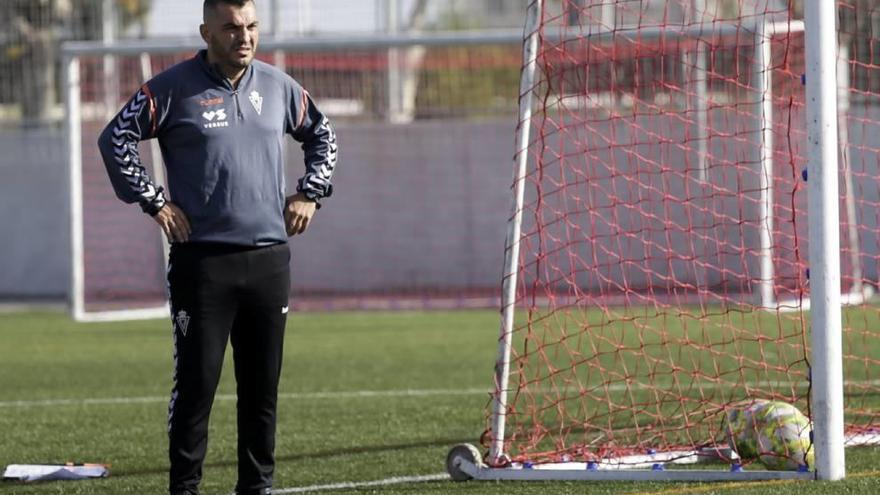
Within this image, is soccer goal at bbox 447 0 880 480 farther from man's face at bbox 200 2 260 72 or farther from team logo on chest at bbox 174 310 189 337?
man's face at bbox 200 2 260 72

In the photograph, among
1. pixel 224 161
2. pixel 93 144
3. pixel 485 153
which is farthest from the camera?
pixel 485 153

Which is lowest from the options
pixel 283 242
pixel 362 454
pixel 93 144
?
pixel 362 454

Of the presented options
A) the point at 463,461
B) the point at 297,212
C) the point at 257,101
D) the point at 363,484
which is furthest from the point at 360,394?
the point at 257,101

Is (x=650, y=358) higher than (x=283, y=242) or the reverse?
the reverse

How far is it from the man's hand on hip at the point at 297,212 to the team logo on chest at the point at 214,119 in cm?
42

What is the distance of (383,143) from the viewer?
65.0ft

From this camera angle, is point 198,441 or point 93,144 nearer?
point 198,441

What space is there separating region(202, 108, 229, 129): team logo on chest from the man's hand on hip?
0.42 m

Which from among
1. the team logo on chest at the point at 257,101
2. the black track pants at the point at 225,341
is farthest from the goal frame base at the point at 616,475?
the team logo on chest at the point at 257,101

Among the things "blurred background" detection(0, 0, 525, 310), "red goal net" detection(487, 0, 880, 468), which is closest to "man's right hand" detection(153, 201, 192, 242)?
"red goal net" detection(487, 0, 880, 468)

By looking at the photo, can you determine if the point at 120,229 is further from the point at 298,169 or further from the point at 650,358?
the point at 650,358

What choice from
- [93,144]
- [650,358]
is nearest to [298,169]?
[93,144]

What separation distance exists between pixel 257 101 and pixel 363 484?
178 centimetres

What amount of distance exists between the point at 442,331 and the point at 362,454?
684 centimetres
